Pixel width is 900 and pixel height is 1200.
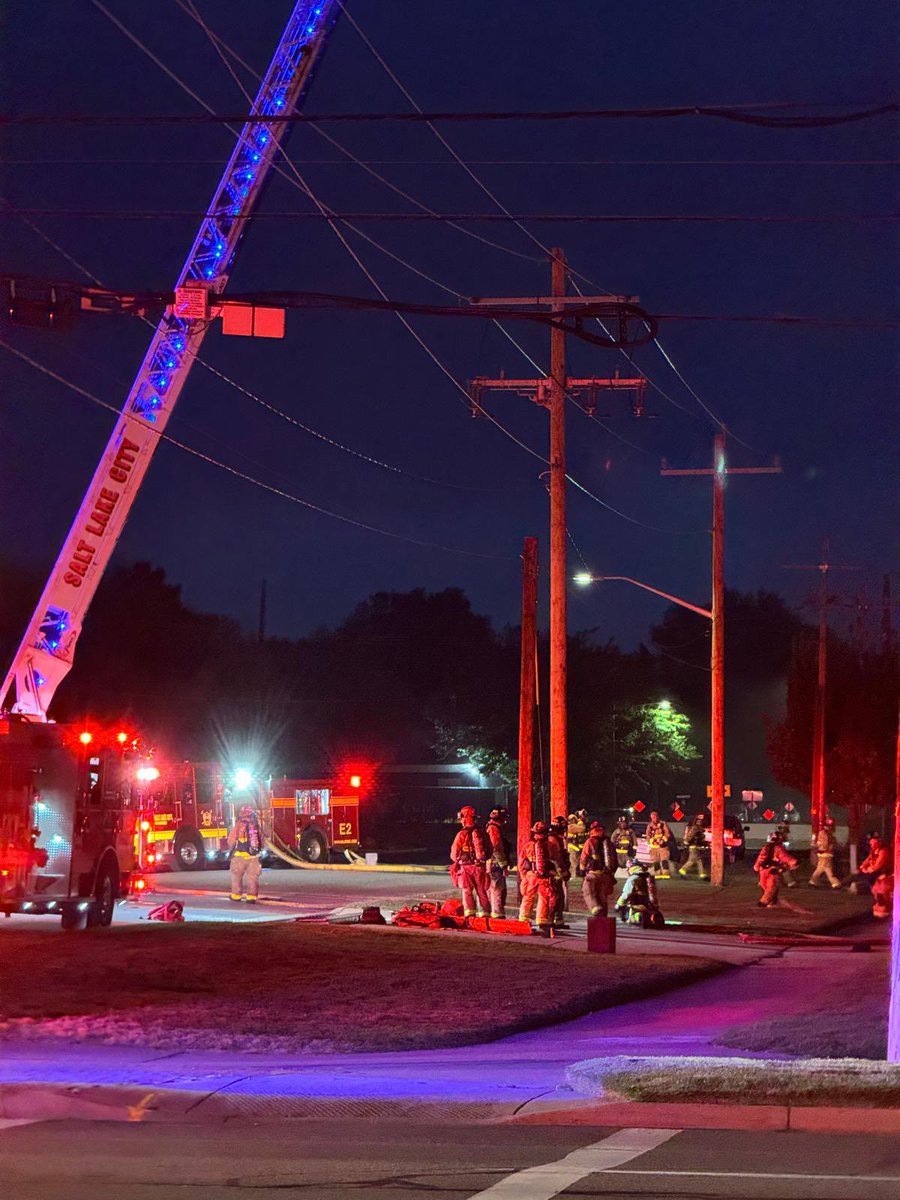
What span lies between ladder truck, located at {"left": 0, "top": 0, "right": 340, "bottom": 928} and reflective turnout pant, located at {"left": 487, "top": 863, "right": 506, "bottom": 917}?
5140mm

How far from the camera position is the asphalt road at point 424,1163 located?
7.14m

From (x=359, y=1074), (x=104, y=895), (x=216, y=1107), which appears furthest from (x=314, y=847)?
(x=216, y=1107)

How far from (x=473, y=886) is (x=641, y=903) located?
268 centimetres

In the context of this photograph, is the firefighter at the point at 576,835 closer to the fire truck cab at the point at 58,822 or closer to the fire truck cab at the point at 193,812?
the fire truck cab at the point at 193,812

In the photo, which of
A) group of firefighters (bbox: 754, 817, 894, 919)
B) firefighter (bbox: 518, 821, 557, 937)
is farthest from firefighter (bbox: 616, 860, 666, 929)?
group of firefighters (bbox: 754, 817, 894, 919)

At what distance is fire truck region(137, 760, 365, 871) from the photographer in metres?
33.5

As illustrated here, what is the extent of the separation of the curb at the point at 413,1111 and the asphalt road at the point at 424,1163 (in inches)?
7.3

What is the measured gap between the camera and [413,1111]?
369 inches

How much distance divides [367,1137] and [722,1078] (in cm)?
244

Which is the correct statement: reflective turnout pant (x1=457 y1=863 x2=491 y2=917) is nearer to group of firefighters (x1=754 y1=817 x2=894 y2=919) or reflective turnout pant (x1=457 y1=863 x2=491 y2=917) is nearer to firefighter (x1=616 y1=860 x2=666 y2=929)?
firefighter (x1=616 y1=860 x2=666 y2=929)

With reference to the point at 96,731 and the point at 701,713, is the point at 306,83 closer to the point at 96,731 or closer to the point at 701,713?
the point at 96,731

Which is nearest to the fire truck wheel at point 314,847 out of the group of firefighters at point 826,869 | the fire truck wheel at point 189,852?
the fire truck wheel at point 189,852

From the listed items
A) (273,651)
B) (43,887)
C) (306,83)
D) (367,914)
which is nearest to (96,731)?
(43,887)

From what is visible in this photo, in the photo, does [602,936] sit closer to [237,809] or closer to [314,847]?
[237,809]
